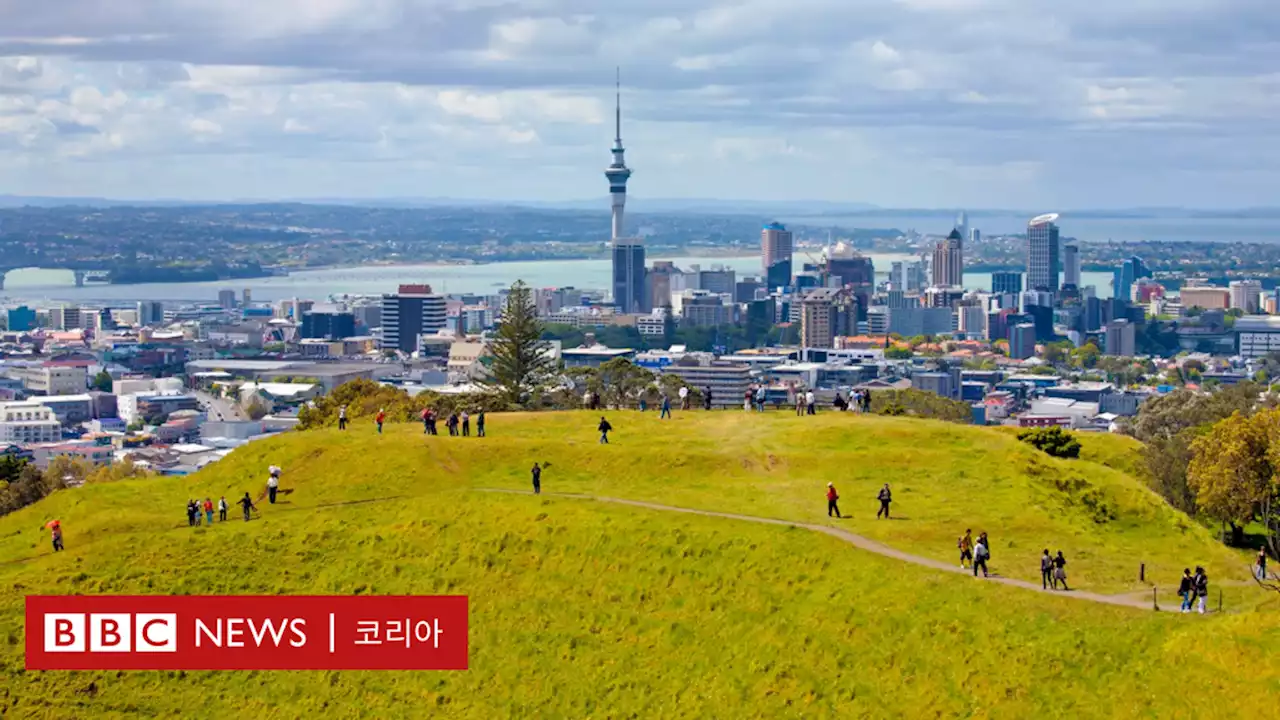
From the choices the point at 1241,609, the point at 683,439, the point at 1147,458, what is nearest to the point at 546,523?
the point at 683,439

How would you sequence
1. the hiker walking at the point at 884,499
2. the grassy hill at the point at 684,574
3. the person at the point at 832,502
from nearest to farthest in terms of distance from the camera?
the grassy hill at the point at 684,574, the person at the point at 832,502, the hiker walking at the point at 884,499

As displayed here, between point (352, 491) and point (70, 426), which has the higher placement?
point (352, 491)

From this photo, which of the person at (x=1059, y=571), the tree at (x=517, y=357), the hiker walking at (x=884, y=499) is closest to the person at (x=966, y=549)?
the person at (x=1059, y=571)

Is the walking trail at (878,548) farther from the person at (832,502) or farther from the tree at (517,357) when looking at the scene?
the tree at (517,357)

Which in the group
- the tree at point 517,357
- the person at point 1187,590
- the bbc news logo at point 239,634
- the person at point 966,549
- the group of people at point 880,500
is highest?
the tree at point 517,357

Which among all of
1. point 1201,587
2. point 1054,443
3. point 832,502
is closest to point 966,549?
point 832,502

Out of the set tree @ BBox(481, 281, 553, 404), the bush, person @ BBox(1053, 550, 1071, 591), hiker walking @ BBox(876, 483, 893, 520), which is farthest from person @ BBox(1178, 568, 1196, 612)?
tree @ BBox(481, 281, 553, 404)

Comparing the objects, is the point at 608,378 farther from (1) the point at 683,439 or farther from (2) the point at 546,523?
(2) the point at 546,523
